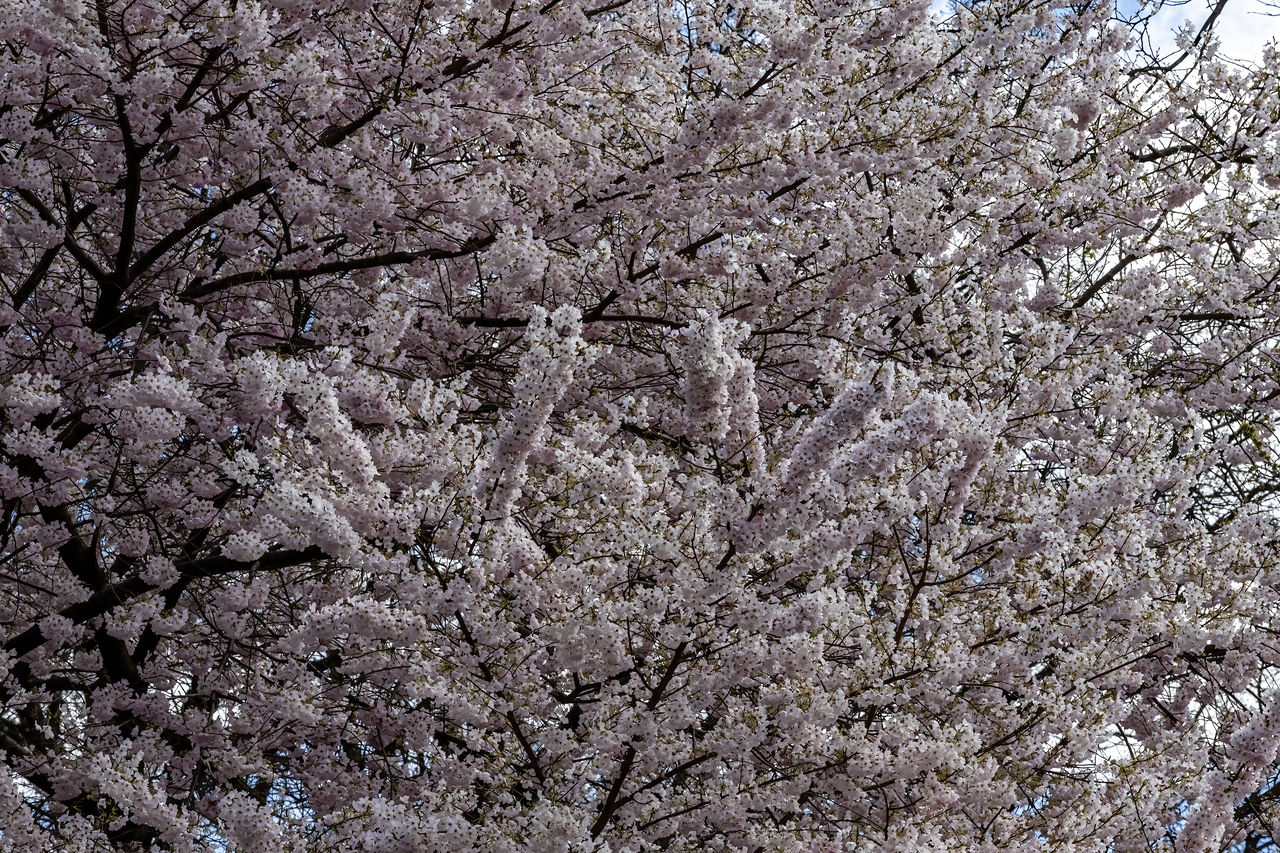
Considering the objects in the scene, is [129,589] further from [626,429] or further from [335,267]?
[626,429]

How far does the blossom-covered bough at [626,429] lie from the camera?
541 cm

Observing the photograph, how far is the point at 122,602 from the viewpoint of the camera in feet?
24.3

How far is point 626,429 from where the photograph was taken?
786cm

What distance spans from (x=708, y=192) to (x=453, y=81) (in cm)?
154

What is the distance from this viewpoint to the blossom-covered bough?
5406mm

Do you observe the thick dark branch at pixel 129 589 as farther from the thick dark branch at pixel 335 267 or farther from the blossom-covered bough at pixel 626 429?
the thick dark branch at pixel 335 267

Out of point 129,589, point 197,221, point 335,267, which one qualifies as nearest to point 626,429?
point 335,267

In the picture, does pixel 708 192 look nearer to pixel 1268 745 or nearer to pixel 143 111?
pixel 143 111


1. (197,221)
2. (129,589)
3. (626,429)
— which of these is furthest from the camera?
(626,429)

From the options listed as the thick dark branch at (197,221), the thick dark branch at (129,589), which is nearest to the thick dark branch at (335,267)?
the thick dark branch at (197,221)

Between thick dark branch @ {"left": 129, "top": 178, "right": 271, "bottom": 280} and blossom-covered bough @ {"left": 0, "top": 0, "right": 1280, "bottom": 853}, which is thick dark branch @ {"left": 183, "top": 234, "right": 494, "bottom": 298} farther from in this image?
thick dark branch @ {"left": 129, "top": 178, "right": 271, "bottom": 280}

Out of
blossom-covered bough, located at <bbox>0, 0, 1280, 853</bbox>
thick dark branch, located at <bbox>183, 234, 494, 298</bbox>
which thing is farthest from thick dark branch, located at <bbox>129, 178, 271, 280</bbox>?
thick dark branch, located at <bbox>183, 234, 494, 298</bbox>

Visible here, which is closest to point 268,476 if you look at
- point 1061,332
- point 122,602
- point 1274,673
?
point 122,602

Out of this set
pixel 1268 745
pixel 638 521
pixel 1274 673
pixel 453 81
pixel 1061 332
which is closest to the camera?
pixel 638 521
